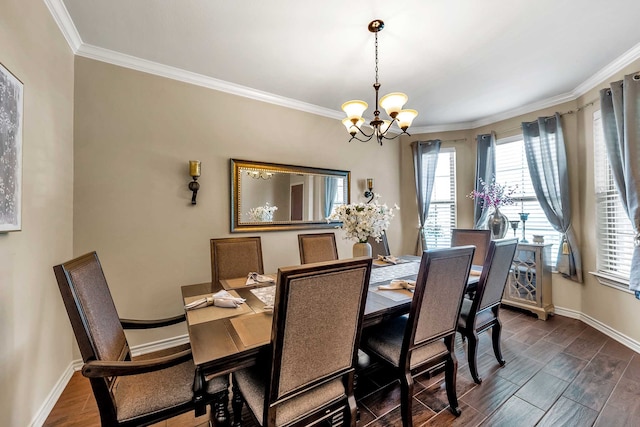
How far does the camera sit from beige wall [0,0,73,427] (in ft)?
4.58

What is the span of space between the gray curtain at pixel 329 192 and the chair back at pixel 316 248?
2.54 feet

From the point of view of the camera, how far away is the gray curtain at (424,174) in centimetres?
424

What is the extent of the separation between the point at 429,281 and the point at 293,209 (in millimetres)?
2202

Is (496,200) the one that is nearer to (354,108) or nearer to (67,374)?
(354,108)

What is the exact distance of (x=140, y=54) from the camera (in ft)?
7.88

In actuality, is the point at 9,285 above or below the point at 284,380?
above

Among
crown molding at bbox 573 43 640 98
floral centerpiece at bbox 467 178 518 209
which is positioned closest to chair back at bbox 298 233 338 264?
floral centerpiece at bbox 467 178 518 209

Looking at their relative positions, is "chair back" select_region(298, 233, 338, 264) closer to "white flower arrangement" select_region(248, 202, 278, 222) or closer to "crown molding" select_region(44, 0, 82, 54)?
"white flower arrangement" select_region(248, 202, 278, 222)

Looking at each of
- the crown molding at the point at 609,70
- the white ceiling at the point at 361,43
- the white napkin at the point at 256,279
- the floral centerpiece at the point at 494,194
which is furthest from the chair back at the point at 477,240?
the white napkin at the point at 256,279

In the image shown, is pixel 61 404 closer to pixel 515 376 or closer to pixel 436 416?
pixel 436 416

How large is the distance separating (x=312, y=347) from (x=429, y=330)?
2.73ft

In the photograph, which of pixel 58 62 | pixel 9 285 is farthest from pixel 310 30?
pixel 9 285

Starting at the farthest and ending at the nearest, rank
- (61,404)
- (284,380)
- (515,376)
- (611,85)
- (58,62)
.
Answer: (611,85) → (515,376) → (58,62) → (61,404) → (284,380)

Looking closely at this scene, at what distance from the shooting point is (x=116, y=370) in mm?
1044
